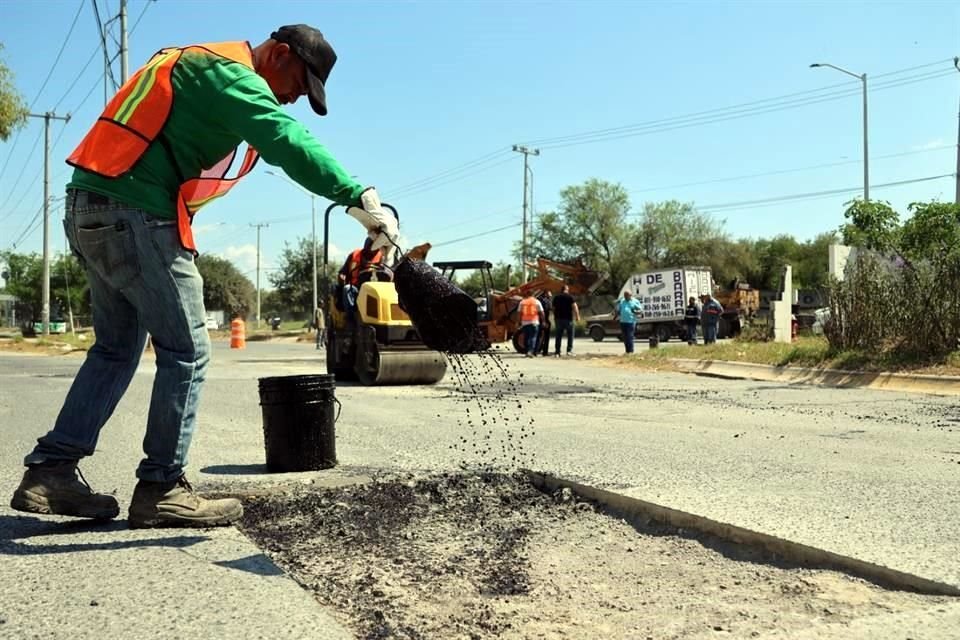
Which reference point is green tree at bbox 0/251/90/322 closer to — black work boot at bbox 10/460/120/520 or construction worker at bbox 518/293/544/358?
construction worker at bbox 518/293/544/358

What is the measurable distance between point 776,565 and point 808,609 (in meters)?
0.53

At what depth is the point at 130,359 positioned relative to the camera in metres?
3.83

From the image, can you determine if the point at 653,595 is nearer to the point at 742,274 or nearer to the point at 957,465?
the point at 957,465

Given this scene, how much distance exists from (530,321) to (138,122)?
689 inches

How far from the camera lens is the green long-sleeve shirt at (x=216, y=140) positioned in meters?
3.24

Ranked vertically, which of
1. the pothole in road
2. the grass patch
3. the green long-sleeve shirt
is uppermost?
the green long-sleeve shirt

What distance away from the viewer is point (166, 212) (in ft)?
11.3

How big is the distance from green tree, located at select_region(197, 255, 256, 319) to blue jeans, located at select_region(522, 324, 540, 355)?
62504mm

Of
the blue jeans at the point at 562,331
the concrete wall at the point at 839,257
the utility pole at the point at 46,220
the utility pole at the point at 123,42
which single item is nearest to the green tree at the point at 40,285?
the utility pole at the point at 46,220

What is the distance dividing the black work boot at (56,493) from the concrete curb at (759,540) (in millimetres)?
2355

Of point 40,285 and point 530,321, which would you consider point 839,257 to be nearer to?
point 530,321

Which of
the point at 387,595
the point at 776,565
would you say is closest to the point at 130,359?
the point at 387,595

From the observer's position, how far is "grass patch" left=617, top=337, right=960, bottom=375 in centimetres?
1270

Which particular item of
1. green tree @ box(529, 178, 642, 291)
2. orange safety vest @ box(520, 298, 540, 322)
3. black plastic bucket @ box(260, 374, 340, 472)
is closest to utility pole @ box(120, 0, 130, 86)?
orange safety vest @ box(520, 298, 540, 322)
